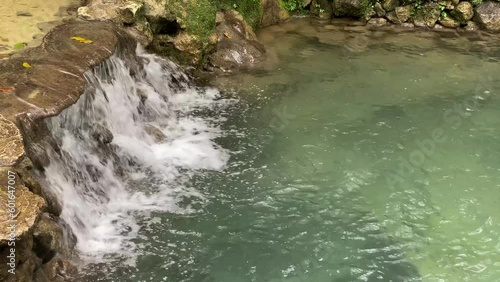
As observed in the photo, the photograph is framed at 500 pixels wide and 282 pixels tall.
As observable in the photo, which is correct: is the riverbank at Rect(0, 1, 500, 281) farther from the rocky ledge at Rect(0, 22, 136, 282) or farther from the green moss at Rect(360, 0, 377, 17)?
the green moss at Rect(360, 0, 377, 17)

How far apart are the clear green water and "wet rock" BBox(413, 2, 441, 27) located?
8.63 feet

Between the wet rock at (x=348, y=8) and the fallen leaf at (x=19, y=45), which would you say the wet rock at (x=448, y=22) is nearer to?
the wet rock at (x=348, y=8)

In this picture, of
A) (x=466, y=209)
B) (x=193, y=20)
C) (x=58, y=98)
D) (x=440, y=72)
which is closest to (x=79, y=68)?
(x=58, y=98)

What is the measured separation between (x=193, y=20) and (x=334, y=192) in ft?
13.7

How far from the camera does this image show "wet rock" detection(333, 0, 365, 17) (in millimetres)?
11688

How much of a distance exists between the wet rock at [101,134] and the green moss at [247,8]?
4.96 m

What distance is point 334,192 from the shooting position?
227 inches

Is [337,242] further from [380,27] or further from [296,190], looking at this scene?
[380,27]

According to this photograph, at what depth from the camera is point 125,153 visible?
20.2 ft

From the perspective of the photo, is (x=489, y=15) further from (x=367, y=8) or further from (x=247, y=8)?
(x=247, y=8)

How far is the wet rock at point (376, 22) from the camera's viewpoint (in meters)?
11.8

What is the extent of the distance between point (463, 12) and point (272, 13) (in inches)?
181

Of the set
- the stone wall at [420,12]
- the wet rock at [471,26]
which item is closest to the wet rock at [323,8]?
the stone wall at [420,12]

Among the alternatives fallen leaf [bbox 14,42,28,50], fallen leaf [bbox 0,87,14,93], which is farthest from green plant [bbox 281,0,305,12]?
fallen leaf [bbox 0,87,14,93]
